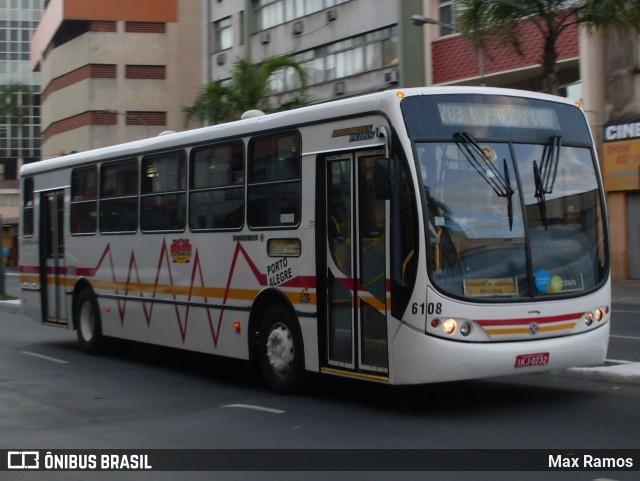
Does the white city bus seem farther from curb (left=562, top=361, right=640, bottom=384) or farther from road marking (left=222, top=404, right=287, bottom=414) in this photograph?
curb (left=562, top=361, right=640, bottom=384)

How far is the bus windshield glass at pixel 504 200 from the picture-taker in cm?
962

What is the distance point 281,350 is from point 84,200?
6.36 meters

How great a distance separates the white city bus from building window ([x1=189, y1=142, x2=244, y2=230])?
0.03 metres

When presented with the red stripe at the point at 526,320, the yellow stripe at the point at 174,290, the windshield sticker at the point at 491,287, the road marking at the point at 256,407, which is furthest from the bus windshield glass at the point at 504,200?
the road marking at the point at 256,407

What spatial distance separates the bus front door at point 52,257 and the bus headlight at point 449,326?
30.9 feet

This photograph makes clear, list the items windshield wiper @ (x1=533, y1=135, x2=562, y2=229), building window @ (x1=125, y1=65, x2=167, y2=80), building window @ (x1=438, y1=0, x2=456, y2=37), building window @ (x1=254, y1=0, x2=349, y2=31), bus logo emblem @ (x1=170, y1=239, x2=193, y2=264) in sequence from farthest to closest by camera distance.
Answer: building window @ (x1=125, y1=65, x2=167, y2=80) < building window @ (x1=254, y1=0, x2=349, y2=31) < building window @ (x1=438, y1=0, x2=456, y2=37) < bus logo emblem @ (x1=170, y1=239, x2=193, y2=264) < windshield wiper @ (x1=533, y1=135, x2=562, y2=229)

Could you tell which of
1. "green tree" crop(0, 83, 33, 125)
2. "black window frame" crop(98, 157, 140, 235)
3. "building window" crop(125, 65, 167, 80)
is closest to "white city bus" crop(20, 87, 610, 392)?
"black window frame" crop(98, 157, 140, 235)

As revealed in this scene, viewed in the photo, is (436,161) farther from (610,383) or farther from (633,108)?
(633,108)

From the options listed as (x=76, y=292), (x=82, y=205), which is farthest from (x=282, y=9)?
(x=76, y=292)

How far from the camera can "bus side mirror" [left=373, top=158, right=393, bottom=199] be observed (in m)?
9.62

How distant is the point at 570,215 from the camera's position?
407 inches

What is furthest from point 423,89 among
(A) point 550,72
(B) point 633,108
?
(B) point 633,108

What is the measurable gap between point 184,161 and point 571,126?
5.20 meters

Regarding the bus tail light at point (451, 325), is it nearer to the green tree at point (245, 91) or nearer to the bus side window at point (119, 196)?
the bus side window at point (119, 196)
